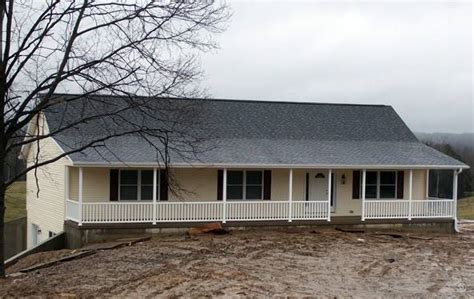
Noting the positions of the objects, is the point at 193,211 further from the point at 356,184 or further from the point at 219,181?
the point at 356,184

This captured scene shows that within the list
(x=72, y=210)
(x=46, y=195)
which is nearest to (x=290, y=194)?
(x=72, y=210)

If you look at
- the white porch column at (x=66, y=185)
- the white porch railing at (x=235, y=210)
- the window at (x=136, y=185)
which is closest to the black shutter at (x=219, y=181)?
the white porch railing at (x=235, y=210)

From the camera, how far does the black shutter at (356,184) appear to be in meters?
24.6

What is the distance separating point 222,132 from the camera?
81.7ft

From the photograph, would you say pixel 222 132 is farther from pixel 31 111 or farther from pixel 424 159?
pixel 31 111

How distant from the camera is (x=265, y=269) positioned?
14836 millimetres

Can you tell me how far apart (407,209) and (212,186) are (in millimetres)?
7787

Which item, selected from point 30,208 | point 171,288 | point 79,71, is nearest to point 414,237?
point 171,288

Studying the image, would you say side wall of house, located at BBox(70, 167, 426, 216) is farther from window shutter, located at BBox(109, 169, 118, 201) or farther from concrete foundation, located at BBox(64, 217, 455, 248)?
concrete foundation, located at BBox(64, 217, 455, 248)

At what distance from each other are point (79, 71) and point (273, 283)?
20.5ft

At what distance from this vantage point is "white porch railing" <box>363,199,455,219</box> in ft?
76.9

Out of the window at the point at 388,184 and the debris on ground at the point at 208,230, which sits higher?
the window at the point at 388,184

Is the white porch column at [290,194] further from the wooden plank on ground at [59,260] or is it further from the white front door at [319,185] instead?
the wooden plank on ground at [59,260]

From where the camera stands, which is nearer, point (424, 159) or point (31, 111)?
point (31, 111)
